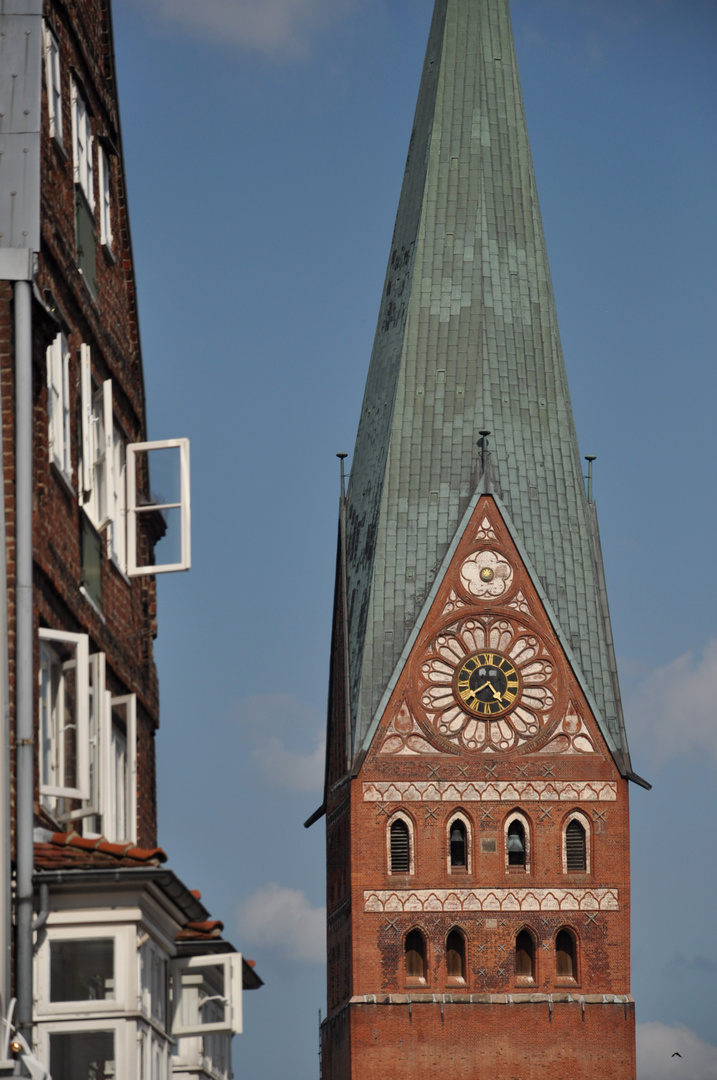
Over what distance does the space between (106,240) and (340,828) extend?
41.1 m

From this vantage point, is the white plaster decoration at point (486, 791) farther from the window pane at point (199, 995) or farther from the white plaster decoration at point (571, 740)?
the window pane at point (199, 995)

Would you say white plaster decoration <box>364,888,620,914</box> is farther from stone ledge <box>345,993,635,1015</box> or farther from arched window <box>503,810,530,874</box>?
stone ledge <box>345,993,635,1015</box>

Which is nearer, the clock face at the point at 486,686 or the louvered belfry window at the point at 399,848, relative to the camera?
the louvered belfry window at the point at 399,848

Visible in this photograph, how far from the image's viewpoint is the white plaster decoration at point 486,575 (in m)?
60.5

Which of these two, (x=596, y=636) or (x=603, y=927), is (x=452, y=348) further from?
(x=603, y=927)

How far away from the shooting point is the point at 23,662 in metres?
15.8

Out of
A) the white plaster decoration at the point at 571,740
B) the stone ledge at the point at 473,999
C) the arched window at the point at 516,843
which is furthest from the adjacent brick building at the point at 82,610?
the white plaster decoration at the point at 571,740

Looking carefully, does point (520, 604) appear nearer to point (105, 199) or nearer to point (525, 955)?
point (525, 955)

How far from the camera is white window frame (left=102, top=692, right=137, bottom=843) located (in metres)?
19.1

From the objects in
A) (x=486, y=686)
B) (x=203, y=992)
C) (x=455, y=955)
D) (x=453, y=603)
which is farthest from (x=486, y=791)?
(x=203, y=992)

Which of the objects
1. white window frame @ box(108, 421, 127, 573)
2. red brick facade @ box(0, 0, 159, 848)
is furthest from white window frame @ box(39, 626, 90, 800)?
white window frame @ box(108, 421, 127, 573)

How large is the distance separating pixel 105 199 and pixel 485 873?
3885cm

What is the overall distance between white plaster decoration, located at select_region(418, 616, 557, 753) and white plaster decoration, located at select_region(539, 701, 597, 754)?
1.31 ft

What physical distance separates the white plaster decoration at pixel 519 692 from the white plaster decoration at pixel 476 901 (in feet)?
10.8
